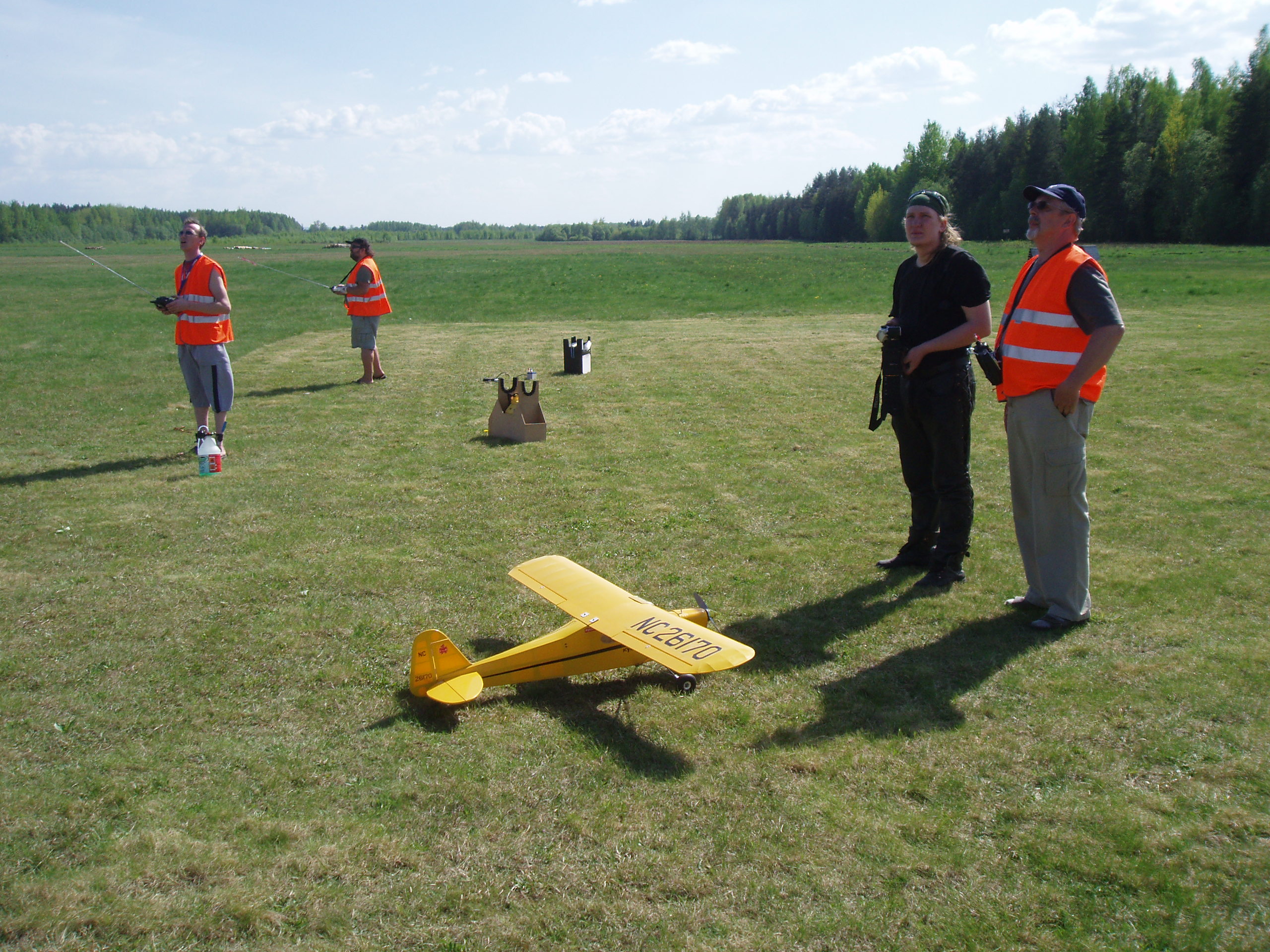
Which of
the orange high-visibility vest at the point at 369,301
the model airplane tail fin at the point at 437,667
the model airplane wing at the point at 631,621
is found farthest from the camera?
the orange high-visibility vest at the point at 369,301

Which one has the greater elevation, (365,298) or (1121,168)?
(1121,168)

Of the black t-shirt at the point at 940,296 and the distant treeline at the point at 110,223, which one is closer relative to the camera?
the black t-shirt at the point at 940,296

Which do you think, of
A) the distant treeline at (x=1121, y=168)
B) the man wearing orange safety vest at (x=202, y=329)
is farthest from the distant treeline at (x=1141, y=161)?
the man wearing orange safety vest at (x=202, y=329)

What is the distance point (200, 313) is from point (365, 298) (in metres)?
4.48

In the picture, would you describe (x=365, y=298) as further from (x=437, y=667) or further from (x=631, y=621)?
(x=631, y=621)

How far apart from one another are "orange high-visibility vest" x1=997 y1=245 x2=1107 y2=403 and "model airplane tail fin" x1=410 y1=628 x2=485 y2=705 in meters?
3.45

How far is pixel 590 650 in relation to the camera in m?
4.33

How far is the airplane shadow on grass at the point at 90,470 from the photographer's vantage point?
321 inches

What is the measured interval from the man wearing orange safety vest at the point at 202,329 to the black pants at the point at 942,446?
680 cm

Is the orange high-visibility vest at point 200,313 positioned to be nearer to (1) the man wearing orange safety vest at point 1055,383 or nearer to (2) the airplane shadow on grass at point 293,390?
(2) the airplane shadow on grass at point 293,390

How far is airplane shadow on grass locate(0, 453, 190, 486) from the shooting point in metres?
8.16

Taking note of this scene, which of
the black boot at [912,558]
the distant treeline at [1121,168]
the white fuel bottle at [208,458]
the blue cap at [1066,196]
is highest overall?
the distant treeline at [1121,168]

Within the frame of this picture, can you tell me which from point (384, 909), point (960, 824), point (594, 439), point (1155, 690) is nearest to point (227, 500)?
point (594, 439)

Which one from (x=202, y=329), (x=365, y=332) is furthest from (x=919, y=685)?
(x=365, y=332)
